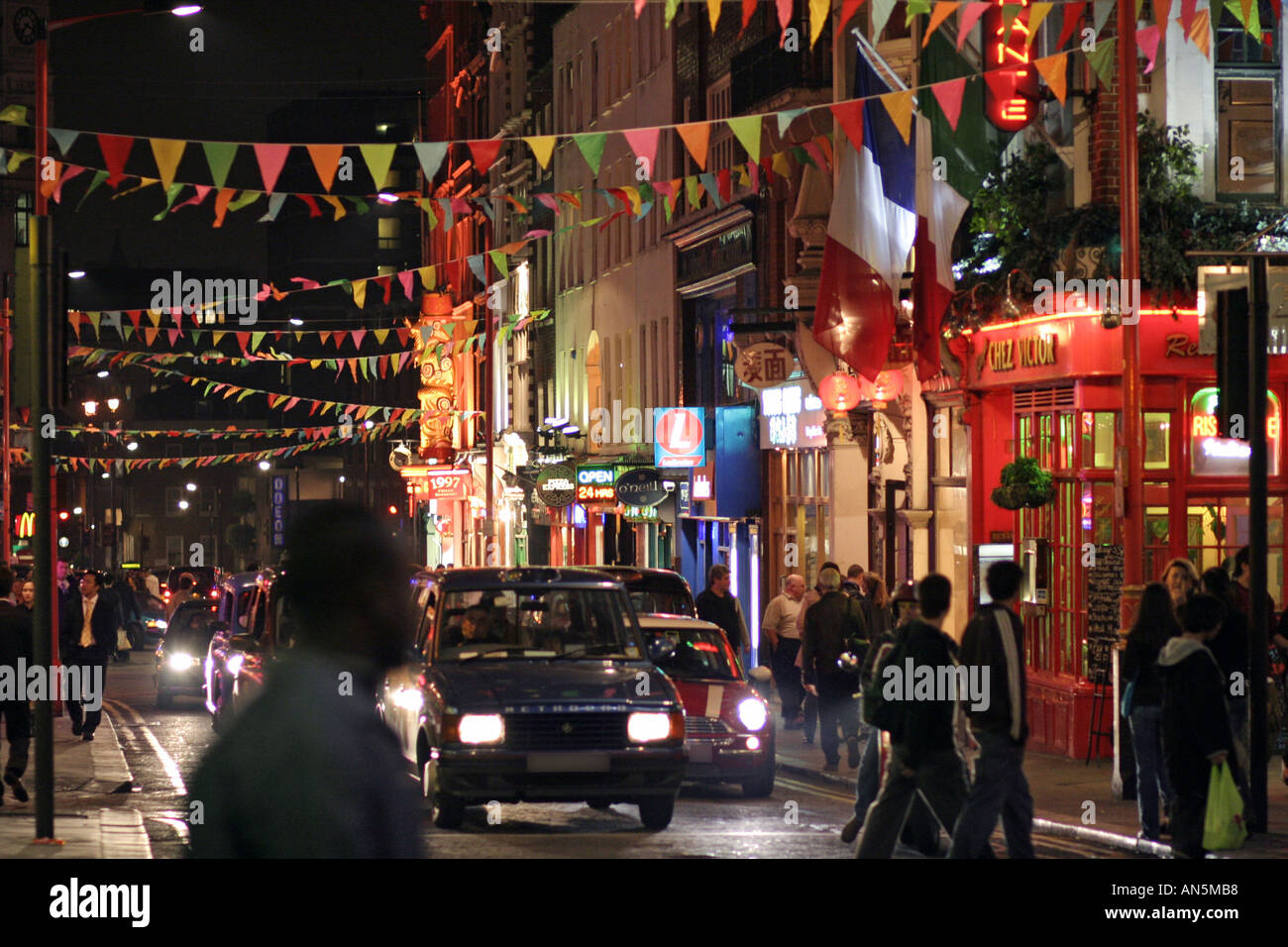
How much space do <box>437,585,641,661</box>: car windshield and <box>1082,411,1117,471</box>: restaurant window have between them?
6.78 m

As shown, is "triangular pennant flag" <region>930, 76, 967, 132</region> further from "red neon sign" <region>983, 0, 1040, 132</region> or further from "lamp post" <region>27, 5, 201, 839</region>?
"lamp post" <region>27, 5, 201, 839</region>

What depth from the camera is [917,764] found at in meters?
11.5

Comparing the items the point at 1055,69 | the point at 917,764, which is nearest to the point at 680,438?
the point at 1055,69

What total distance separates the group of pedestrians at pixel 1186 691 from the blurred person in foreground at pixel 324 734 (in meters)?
7.67

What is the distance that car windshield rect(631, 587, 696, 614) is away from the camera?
850 inches

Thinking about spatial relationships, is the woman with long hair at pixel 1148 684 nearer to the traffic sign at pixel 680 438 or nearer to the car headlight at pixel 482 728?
the car headlight at pixel 482 728

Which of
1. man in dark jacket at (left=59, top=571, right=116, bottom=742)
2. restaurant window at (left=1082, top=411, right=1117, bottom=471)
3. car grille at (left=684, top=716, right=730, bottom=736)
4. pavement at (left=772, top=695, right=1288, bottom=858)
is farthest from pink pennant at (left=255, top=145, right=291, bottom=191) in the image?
restaurant window at (left=1082, top=411, right=1117, bottom=471)

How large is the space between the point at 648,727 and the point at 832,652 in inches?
243

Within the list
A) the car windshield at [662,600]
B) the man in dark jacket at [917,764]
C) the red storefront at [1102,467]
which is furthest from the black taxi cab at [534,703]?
the red storefront at [1102,467]

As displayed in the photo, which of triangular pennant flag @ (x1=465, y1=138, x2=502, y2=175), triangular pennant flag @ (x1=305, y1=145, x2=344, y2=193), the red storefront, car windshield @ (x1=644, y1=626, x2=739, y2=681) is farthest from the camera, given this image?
triangular pennant flag @ (x1=465, y1=138, x2=502, y2=175)

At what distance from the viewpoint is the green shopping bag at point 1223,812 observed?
39.2ft

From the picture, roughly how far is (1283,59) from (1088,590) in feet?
18.5

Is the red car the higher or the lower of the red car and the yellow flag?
the lower

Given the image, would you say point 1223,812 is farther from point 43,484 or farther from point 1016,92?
point 1016,92
